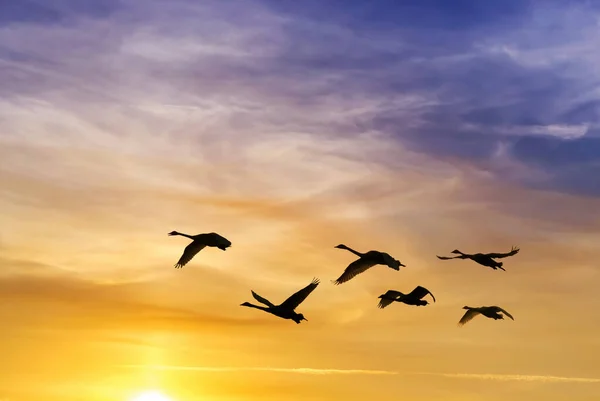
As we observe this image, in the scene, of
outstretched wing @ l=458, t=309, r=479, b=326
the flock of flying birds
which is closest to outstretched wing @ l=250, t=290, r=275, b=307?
the flock of flying birds

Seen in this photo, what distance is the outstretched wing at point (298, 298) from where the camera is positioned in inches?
2217

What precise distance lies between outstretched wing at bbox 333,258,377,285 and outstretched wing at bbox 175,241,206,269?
9.84m

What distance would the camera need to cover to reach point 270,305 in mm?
56562

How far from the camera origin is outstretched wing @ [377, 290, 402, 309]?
6384 cm

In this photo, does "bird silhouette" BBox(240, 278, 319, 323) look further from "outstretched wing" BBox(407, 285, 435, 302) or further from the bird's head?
"outstretched wing" BBox(407, 285, 435, 302)

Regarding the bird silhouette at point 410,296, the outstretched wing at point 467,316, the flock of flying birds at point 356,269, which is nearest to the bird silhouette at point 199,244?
the flock of flying birds at point 356,269

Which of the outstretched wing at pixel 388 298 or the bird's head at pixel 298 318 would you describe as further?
the outstretched wing at pixel 388 298

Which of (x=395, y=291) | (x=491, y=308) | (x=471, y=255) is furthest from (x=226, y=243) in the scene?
(x=491, y=308)

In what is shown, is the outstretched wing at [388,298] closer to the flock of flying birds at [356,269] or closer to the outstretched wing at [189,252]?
the flock of flying birds at [356,269]

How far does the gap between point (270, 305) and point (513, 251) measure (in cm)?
1895

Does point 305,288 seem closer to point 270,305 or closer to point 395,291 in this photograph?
point 270,305

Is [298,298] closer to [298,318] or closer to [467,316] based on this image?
[298,318]

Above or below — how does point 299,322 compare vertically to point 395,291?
below

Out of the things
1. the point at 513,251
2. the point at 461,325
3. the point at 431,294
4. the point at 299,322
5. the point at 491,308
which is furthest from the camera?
the point at 461,325
